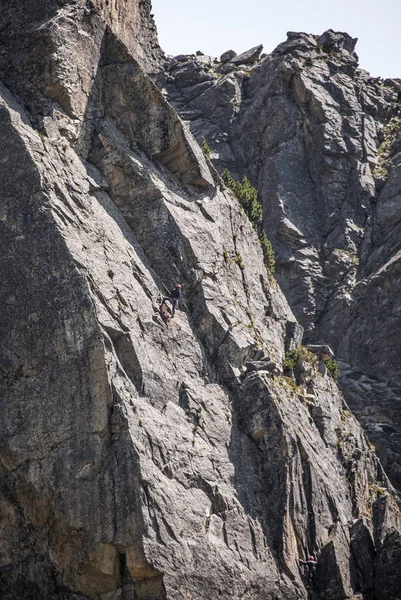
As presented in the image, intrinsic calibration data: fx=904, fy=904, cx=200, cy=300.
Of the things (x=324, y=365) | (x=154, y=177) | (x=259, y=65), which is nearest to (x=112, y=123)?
(x=154, y=177)

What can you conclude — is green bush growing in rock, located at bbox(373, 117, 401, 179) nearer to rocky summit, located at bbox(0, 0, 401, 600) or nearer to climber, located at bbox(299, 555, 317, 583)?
rocky summit, located at bbox(0, 0, 401, 600)

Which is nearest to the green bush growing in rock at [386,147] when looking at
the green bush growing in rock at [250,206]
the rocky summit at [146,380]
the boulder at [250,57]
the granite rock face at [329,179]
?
the granite rock face at [329,179]

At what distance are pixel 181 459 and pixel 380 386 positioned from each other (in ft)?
104

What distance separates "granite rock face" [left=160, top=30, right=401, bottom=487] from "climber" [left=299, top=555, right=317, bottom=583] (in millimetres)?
21804

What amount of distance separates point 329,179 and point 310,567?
1825 inches

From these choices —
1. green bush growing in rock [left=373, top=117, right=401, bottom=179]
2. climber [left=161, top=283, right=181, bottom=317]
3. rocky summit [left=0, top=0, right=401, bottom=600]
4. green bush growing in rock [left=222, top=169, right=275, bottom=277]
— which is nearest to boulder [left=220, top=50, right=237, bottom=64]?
green bush growing in rock [left=373, top=117, right=401, bottom=179]

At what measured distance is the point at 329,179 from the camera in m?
86.2

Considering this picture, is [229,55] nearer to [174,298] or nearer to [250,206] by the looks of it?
[250,206]

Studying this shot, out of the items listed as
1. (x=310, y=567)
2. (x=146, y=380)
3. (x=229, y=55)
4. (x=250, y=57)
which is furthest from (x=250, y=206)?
(x=229, y=55)

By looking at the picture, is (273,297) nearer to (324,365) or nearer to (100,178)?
(324,365)

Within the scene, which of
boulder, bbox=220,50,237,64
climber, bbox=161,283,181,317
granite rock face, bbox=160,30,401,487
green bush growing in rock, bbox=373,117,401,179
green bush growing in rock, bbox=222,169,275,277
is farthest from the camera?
boulder, bbox=220,50,237,64

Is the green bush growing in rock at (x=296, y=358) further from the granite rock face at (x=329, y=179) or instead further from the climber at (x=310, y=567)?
the granite rock face at (x=329, y=179)

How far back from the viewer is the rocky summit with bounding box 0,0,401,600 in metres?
42.0

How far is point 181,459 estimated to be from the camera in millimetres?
44938
